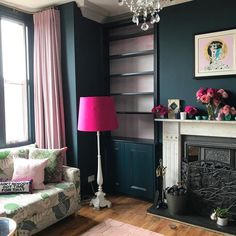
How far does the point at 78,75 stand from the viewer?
11.7 ft

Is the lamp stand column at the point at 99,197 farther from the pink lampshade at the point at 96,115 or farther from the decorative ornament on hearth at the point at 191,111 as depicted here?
the decorative ornament on hearth at the point at 191,111

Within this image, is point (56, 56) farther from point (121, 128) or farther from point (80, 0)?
point (121, 128)

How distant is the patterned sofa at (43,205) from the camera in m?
2.42

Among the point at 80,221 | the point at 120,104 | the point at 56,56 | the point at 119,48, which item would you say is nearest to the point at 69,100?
the point at 56,56

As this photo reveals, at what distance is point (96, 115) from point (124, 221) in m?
1.32

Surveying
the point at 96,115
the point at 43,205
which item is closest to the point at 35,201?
the point at 43,205

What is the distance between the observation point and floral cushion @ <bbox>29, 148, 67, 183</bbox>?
3083 mm

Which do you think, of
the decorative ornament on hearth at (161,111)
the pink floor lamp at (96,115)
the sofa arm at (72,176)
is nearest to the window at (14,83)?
the sofa arm at (72,176)

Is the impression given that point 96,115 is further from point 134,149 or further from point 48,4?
point 48,4

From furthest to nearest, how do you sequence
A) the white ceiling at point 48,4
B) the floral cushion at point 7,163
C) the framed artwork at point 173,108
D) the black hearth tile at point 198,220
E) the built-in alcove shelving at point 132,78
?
the built-in alcove shelving at point 132,78, the white ceiling at point 48,4, the framed artwork at point 173,108, the floral cushion at point 7,163, the black hearth tile at point 198,220

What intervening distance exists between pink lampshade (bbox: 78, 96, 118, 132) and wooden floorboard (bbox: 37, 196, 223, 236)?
3.63 ft

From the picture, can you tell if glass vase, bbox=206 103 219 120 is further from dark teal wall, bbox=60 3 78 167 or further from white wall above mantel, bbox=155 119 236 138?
dark teal wall, bbox=60 3 78 167

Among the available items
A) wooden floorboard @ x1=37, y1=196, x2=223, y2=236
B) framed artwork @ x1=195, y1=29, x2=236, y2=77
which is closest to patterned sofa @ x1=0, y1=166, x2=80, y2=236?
wooden floorboard @ x1=37, y1=196, x2=223, y2=236

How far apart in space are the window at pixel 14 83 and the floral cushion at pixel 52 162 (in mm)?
622
